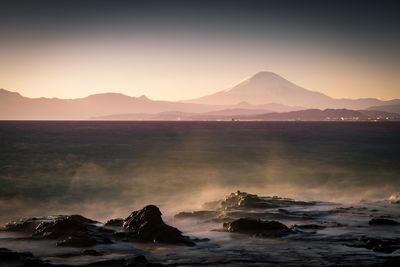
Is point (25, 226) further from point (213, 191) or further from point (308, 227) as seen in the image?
point (213, 191)

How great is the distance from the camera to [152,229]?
22.4 meters

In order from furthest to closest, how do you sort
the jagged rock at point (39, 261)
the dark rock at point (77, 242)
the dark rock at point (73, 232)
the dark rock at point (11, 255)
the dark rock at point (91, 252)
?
the dark rock at point (73, 232) < the dark rock at point (77, 242) < the dark rock at point (91, 252) < the dark rock at point (11, 255) < the jagged rock at point (39, 261)

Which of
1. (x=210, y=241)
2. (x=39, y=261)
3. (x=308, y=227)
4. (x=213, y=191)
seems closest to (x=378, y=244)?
(x=308, y=227)

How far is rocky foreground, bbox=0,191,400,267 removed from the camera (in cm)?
1816

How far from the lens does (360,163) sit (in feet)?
260

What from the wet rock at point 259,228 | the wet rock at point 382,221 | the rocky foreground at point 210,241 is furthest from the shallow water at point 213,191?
the wet rock at point 259,228

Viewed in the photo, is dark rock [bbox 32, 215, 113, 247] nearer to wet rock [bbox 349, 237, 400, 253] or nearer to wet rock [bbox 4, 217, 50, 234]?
wet rock [bbox 4, 217, 50, 234]

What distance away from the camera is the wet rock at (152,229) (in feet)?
71.2

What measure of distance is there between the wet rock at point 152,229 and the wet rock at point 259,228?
3.38 meters

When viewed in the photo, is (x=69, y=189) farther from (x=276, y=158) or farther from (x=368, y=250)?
(x=276, y=158)

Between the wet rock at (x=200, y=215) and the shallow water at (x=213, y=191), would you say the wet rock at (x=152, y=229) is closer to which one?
the shallow water at (x=213, y=191)

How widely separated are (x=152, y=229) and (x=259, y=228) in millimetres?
5735

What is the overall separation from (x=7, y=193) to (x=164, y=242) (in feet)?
105

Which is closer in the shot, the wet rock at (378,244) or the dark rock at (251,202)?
the wet rock at (378,244)
